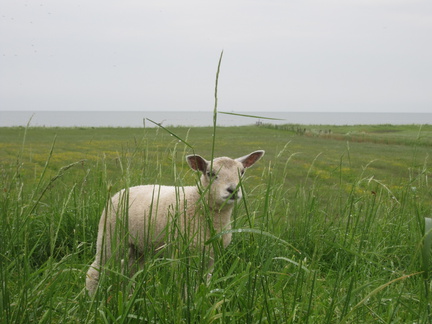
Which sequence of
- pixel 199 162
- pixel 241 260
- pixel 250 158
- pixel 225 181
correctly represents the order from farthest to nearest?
pixel 250 158
pixel 199 162
pixel 225 181
pixel 241 260

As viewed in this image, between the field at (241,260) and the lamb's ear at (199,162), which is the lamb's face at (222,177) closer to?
the lamb's ear at (199,162)

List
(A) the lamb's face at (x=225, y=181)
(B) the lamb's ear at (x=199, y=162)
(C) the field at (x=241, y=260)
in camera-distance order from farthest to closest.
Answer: (B) the lamb's ear at (x=199, y=162) < (A) the lamb's face at (x=225, y=181) < (C) the field at (x=241, y=260)

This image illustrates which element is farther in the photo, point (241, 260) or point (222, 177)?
point (222, 177)

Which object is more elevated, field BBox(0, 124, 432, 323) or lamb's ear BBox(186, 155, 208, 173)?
lamb's ear BBox(186, 155, 208, 173)

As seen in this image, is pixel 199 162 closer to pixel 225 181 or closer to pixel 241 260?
pixel 225 181

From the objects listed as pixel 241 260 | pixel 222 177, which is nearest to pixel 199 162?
pixel 222 177

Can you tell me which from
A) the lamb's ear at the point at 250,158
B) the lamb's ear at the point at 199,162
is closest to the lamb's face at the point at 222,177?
the lamb's ear at the point at 199,162

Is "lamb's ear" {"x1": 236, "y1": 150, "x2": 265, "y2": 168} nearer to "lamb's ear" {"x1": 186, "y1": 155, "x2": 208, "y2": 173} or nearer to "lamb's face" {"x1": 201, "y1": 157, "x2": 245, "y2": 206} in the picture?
→ "lamb's face" {"x1": 201, "y1": 157, "x2": 245, "y2": 206}

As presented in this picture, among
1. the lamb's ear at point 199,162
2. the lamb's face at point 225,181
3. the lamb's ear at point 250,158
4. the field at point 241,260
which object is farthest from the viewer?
the lamb's ear at point 250,158

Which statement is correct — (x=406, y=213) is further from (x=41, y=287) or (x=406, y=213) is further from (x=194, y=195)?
(x=41, y=287)

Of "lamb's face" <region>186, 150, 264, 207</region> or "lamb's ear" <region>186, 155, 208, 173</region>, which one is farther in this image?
"lamb's ear" <region>186, 155, 208, 173</region>

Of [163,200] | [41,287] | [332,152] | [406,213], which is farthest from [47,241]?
[332,152]

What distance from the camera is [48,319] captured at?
7.89 feet

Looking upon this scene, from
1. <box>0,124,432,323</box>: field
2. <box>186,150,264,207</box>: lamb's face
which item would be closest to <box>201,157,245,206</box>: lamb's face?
<box>186,150,264,207</box>: lamb's face
